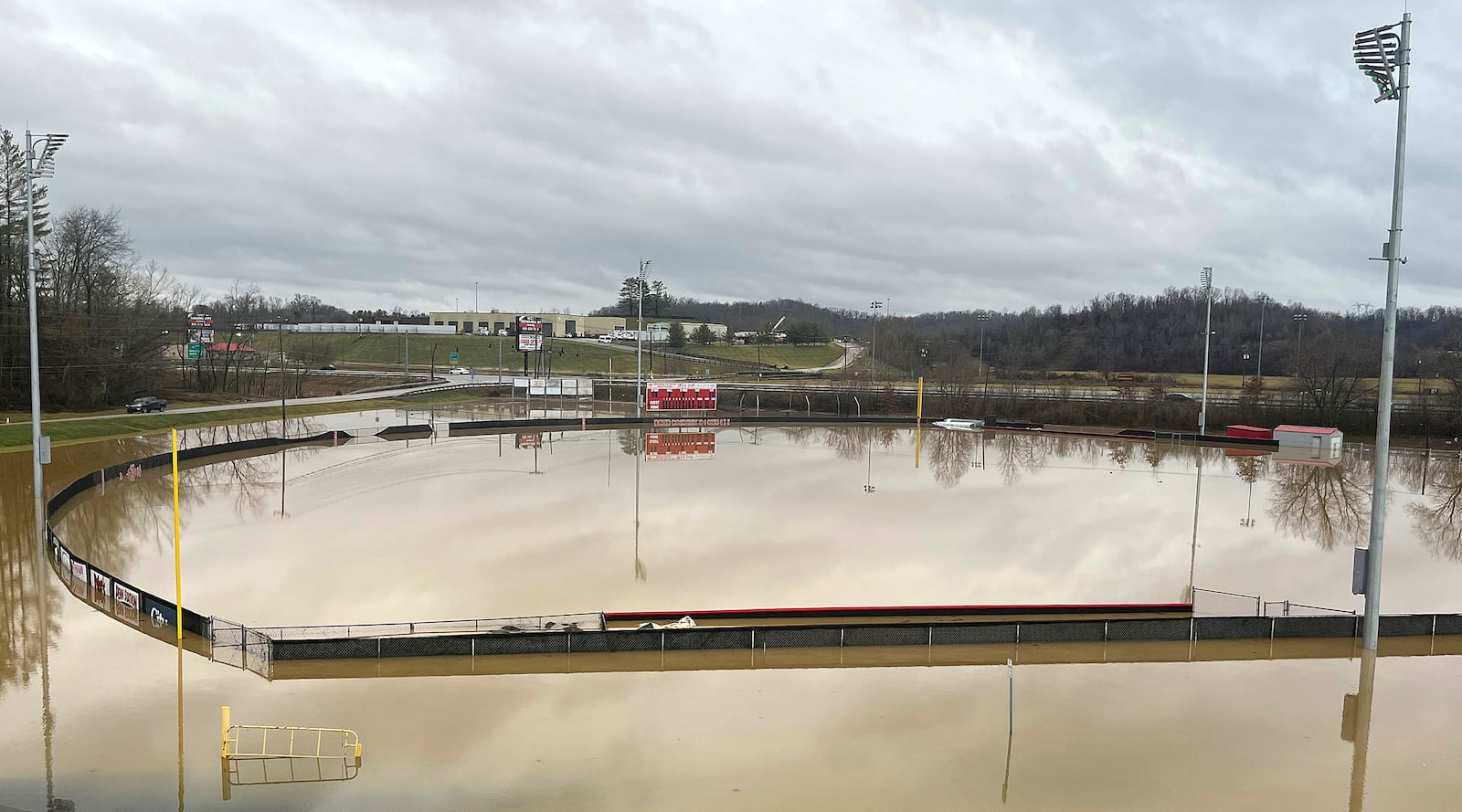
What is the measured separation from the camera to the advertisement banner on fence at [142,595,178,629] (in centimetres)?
1891

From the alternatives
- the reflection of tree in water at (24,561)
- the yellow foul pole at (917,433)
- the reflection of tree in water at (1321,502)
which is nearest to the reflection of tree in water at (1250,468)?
the reflection of tree in water at (1321,502)

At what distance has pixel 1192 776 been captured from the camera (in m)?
13.7

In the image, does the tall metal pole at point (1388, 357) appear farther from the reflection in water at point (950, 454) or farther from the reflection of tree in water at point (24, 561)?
the reflection of tree in water at point (24, 561)

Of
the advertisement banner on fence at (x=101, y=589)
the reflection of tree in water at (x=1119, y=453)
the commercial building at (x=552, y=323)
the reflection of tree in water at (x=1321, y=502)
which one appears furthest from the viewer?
the commercial building at (x=552, y=323)

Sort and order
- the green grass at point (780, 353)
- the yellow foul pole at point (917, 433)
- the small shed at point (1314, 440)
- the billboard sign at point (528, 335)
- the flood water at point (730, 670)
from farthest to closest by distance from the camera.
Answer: the green grass at point (780, 353) < the billboard sign at point (528, 335) < the small shed at point (1314, 440) < the yellow foul pole at point (917, 433) < the flood water at point (730, 670)

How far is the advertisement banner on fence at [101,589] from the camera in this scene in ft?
68.4

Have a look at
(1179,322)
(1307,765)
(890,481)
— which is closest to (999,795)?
(1307,765)

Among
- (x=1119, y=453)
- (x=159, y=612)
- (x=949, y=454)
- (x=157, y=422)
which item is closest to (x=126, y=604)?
(x=159, y=612)

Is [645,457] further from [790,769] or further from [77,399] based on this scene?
[77,399]

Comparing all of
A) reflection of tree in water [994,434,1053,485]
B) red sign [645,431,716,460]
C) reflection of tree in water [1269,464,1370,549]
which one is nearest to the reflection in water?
reflection of tree in water [994,434,1053,485]

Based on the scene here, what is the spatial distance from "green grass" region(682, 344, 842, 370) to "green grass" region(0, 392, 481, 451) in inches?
2201

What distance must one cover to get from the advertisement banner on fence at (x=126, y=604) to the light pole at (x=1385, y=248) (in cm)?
2447

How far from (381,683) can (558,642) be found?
3250mm

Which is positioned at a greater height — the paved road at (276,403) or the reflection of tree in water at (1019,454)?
the paved road at (276,403)
